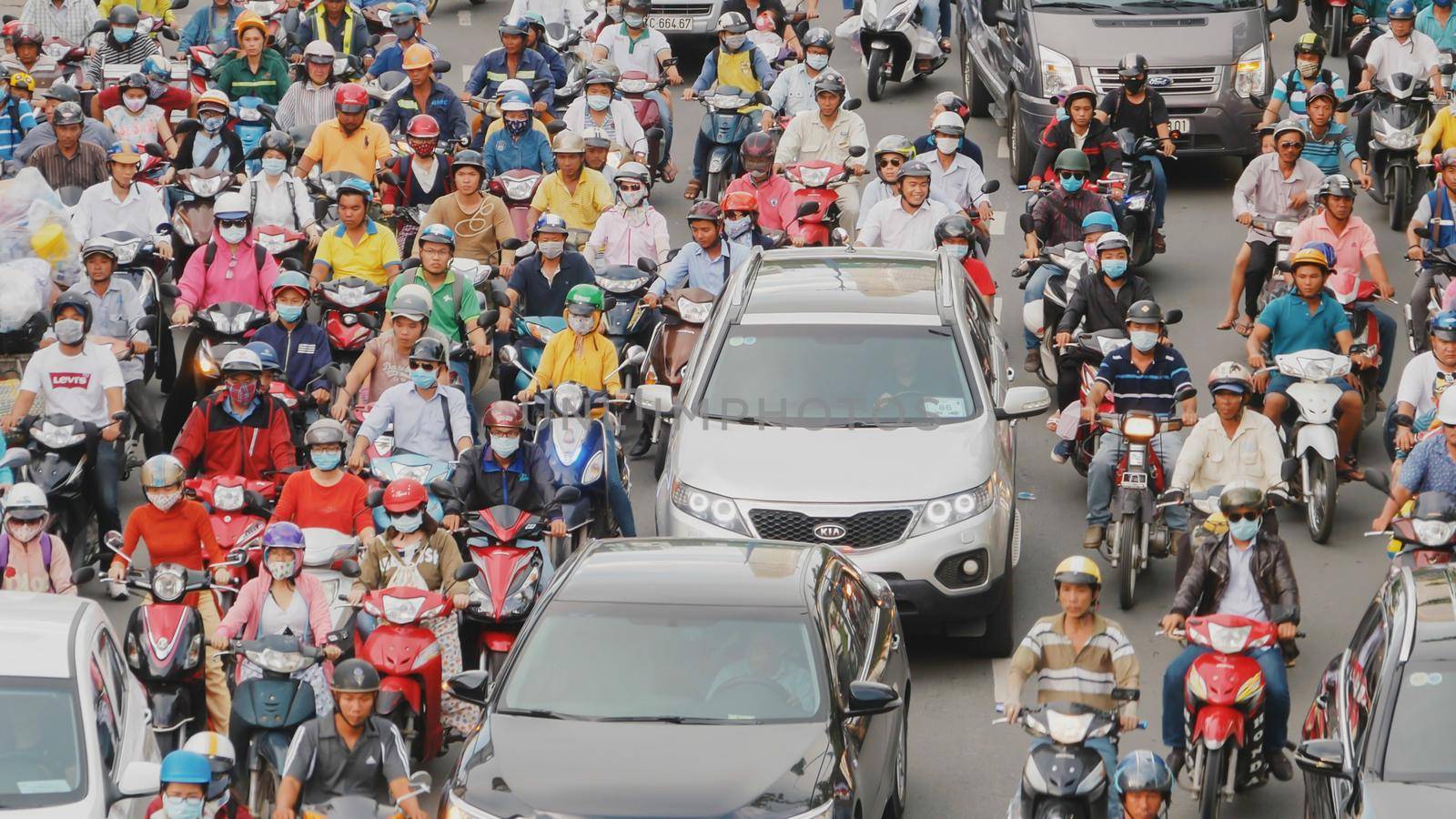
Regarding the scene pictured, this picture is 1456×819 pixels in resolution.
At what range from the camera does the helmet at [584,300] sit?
Answer: 1717 centimetres

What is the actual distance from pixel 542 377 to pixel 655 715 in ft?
22.3

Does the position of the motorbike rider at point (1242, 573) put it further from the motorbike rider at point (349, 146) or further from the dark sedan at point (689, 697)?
the motorbike rider at point (349, 146)

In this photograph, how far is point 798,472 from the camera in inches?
569

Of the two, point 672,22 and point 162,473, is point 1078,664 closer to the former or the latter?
point 162,473

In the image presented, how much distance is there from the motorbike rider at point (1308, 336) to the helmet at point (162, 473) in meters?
7.44

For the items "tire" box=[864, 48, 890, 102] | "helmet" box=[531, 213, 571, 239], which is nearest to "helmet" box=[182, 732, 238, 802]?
"helmet" box=[531, 213, 571, 239]

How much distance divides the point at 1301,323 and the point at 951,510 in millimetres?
4329

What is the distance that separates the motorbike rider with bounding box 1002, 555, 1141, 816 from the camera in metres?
12.0

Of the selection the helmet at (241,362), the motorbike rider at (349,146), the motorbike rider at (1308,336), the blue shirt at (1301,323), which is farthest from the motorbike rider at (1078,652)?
the motorbike rider at (349,146)

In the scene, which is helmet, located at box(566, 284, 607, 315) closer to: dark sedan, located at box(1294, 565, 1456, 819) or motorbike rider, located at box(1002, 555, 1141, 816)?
motorbike rider, located at box(1002, 555, 1141, 816)

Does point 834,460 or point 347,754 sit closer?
point 347,754

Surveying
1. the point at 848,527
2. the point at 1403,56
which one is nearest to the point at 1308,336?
the point at 848,527

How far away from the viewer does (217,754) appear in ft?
37.3

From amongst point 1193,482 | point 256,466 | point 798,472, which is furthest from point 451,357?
point 1193,482
